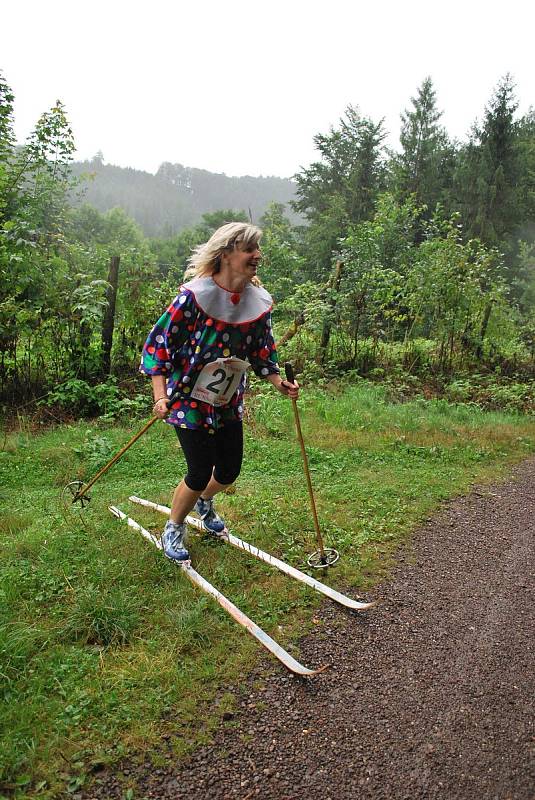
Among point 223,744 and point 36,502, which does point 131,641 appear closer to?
point 223,744

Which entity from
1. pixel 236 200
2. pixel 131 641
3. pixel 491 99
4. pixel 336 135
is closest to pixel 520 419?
pixel 131 641

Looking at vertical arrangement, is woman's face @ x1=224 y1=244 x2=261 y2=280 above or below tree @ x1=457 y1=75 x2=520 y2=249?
below

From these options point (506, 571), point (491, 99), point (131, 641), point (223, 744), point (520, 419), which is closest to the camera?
point (223, 744)

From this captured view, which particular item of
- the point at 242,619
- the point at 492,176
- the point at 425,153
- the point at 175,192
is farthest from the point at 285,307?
the point at 175,192

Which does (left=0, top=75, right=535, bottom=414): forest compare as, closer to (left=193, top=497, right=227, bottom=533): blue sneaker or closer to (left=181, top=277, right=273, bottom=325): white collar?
(left=181, top=277, right=273, bottom=325): white collar

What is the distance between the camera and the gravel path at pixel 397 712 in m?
2.09

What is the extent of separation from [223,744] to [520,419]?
6.78m

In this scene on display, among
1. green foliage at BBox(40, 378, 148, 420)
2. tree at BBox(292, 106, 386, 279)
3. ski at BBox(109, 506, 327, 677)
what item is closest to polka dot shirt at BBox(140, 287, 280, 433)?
ski at BBox(109, 506, 327, 677)

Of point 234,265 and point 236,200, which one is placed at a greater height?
point 236,200

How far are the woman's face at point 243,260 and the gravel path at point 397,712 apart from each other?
79.5 inches

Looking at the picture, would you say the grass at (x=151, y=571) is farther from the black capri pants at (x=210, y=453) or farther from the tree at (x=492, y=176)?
the tree at (x=492, y=176)

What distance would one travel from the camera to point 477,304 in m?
10.1

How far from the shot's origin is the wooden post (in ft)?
23.7

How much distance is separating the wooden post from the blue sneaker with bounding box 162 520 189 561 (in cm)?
414
